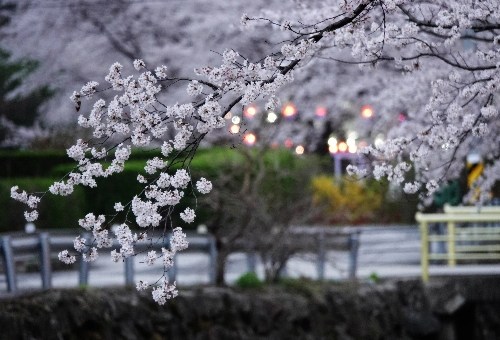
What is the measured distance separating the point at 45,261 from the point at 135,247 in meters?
1.67

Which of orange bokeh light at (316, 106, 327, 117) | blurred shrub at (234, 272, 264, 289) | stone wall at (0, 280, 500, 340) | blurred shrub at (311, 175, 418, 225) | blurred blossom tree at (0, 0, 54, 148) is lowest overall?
stone wall at (0, 280, 500, 340)

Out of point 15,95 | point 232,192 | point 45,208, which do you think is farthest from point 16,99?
point 232,192

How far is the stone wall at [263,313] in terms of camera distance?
26.7 ft

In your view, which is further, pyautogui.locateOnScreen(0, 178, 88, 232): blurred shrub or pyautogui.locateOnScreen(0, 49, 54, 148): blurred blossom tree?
pyautogui.locateOnScreen(0, 49, 54, 148): blurred blossom tree

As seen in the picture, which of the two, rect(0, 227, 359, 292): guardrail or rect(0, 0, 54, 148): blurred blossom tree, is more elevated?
rect(0, 0, 54, 148): blurred blossom tree

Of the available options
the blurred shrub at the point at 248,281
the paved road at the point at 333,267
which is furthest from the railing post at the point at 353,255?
the blurred shrub at the point at 248,281

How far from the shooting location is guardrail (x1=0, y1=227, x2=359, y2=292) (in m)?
8.18

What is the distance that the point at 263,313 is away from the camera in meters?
10.0

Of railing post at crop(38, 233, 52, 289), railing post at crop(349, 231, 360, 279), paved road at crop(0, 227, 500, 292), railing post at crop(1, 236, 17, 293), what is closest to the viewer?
railing post at crop(1, 236, 17, 293)

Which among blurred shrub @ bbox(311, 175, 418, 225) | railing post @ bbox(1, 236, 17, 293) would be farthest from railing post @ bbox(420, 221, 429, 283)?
blurred shrub @ bbox(311, 175, 418, 225)

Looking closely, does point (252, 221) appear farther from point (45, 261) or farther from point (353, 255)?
point (45, 261)

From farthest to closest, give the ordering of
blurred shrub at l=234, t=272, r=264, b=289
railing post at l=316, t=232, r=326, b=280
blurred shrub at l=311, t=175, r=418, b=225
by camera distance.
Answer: blurred shrub at l=311, t=175, r=418, b=225
railing post at l=316, t=232, r=326, b=280
blurred shrub at l=234, t=272, r=264, b=289

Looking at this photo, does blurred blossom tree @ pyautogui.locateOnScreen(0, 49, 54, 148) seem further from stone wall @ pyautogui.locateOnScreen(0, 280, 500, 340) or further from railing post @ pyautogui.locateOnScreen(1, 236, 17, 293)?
railing post @ pyautogui.locateOnScreen(1, 236, 17, 293)

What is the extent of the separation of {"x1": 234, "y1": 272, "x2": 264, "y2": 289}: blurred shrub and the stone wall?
0.45 feet
